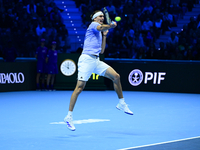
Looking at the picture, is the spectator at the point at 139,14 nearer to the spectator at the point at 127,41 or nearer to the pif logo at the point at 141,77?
the spectator at the point at 127,41

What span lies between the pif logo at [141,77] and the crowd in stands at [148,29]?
2.50 ft

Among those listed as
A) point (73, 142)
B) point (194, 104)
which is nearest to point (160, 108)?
point (194, 104)

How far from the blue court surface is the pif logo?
1762 mm

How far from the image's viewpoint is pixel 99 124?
22.0 ft

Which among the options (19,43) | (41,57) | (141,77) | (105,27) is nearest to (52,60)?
(41,57)

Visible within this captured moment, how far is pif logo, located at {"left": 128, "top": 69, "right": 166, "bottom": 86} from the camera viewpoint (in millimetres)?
12719

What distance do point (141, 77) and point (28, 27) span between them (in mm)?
5824

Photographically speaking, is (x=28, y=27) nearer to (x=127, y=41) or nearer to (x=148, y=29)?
(x=127, y=41)

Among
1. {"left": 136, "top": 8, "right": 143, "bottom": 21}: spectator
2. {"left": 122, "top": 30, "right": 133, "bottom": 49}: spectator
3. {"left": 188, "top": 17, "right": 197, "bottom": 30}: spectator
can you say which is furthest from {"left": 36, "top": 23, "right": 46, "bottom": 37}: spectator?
{"left": 188, "top": 17, "right": 197, "bottom": 30}: spectator

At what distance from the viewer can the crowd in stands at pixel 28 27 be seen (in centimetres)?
1401

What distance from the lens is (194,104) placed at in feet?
32.1

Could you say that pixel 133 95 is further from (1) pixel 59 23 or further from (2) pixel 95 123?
(1) pixel 59 23

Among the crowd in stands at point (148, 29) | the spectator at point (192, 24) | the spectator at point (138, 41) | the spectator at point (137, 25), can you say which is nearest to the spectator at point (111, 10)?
the crowd in stands at point (148, 29)

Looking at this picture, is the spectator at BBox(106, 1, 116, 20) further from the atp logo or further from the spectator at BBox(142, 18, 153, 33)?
the atp logo
